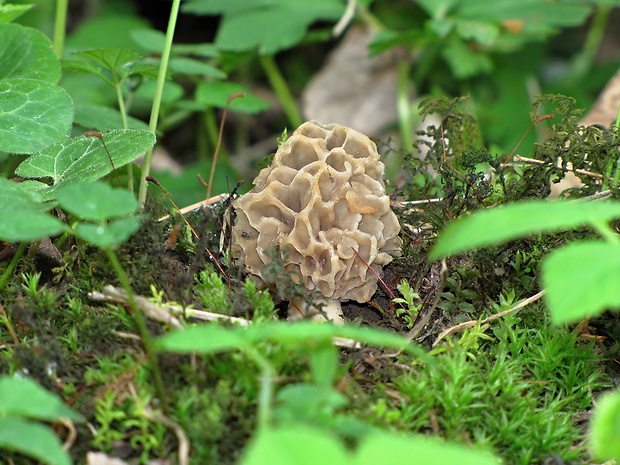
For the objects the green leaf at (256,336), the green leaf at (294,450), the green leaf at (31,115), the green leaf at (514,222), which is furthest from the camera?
the green leaf at (31,115)

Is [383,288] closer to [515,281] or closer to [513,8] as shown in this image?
[515,281]

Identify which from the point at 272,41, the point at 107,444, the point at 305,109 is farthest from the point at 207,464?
the point at 305,109

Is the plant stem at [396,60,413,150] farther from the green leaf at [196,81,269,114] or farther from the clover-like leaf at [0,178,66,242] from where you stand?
the clover-like leaf at [0,178,66,242]

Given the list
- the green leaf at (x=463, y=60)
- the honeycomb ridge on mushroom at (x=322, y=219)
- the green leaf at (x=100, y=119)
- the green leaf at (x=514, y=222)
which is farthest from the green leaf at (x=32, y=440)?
the green leaf at (x=463, y=60)

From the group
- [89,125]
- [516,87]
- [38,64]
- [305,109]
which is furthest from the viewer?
[516,87]

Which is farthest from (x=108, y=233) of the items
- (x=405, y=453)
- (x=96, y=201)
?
(x=405, y=453)

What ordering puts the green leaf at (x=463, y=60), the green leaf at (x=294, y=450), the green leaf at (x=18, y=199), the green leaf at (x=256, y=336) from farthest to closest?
the green leaf at (x=463, y=60) < the green leaf at (x=18, y=199) < the green leaf at (x=256, y=336) < the green leaf at (x=294, y=450)

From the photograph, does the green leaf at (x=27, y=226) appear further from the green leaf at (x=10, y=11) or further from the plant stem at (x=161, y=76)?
the green leaf at (x=10, y=11)

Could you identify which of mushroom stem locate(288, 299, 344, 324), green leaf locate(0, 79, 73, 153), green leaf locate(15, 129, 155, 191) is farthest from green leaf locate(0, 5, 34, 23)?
mushroom stem locate(288, 299, 344, 324)
